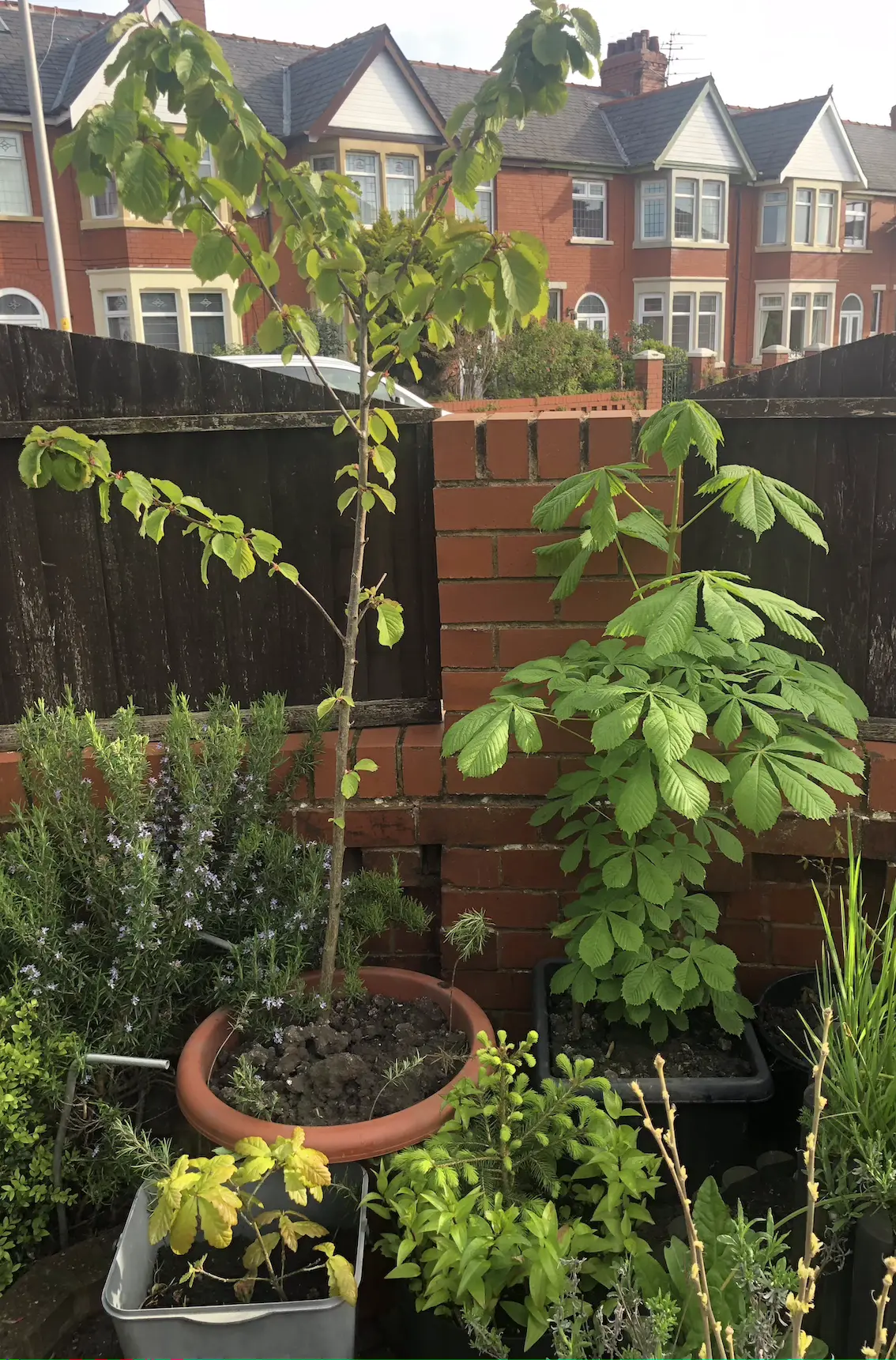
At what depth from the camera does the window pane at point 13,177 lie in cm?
1958

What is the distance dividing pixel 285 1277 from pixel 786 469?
2.03m

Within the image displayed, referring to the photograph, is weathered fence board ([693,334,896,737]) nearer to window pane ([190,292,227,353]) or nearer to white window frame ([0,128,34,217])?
window pane ([190,292,227,353])

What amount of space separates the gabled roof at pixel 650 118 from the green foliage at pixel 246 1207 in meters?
29.1

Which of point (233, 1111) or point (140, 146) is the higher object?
point (140, 146)

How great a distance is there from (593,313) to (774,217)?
7008mm

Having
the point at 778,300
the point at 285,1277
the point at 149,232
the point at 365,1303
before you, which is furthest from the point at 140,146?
the point at 778,300

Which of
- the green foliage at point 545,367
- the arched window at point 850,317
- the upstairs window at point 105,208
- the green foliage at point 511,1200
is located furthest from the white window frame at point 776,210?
the green foliage at point 511,1200

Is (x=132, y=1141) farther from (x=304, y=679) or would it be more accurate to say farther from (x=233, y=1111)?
(x=304, y=679)

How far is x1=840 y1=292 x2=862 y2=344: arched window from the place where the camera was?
31.9 m

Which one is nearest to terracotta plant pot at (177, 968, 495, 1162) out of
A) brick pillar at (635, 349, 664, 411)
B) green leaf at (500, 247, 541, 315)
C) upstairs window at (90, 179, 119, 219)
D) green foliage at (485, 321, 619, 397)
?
green leaf at (500, 247, 541, 315)

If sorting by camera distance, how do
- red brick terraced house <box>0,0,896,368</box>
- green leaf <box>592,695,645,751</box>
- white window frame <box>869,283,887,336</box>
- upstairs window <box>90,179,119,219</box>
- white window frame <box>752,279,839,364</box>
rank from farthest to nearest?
white window frame <box>869,283,887,336</box>
white window frame <box>752,279,839,364</box>
red brick terraced house <box>0,0,896,368</box>
upstairs window <box>90,179,119,219</box>
green leaf <box>592,695,645,751</box>

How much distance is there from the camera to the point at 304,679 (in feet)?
9.13

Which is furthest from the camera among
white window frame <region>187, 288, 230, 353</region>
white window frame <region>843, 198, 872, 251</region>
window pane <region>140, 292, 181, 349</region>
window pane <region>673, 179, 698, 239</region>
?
white window frame <region>843, 198, 872, 251</region>

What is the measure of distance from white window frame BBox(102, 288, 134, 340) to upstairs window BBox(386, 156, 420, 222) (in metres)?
6.41
